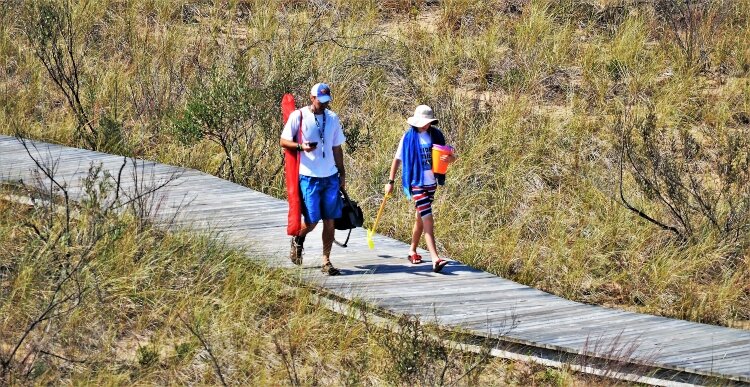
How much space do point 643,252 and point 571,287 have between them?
91cm

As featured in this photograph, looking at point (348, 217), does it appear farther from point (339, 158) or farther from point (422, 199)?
point (422, 199)

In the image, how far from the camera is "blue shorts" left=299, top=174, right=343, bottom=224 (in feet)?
28.8

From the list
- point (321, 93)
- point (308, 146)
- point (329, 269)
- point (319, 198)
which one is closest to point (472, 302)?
point (329, 269)

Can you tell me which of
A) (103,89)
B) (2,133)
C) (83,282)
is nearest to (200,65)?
(103,89)

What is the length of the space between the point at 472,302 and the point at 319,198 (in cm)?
140

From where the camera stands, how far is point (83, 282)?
8.27 meters

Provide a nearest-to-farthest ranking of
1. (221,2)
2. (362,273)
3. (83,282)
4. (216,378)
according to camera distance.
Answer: (216,378), (83,282), (362,273), (221,2)

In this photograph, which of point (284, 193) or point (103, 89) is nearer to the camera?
point (284, 193)

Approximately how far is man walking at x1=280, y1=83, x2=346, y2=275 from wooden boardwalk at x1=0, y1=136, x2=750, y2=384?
0.52 m

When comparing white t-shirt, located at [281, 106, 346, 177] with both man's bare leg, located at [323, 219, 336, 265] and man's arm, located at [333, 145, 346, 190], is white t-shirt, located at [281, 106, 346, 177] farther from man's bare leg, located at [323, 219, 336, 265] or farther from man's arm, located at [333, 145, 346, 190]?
man's bare leg, located at [323, 219, 336, 265]

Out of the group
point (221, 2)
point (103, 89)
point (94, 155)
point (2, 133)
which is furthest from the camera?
point (221, 2)

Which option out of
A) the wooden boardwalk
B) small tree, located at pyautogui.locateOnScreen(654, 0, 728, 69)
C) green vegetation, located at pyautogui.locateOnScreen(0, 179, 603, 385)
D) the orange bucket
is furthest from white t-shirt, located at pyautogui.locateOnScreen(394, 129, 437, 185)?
small tree, located at pyautogui.locateOnScreen(654, 0, 728, 69)

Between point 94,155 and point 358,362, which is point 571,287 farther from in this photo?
point 94,155

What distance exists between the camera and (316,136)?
867 cm
